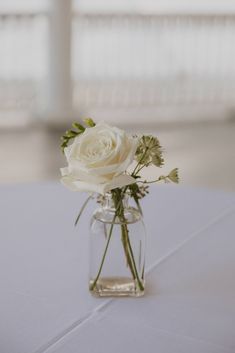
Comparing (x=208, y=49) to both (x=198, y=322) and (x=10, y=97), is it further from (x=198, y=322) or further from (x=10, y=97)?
(x=198, y=322)

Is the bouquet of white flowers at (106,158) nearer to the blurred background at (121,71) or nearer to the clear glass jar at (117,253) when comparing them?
the clear glass jar at (117,253)

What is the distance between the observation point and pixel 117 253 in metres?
1.39

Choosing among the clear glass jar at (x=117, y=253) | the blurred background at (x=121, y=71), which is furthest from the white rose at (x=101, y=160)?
the blurred background at (x=121, y=71)

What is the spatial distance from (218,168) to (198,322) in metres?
3.23

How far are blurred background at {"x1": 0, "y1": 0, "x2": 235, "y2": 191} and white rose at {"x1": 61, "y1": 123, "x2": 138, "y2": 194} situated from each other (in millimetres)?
3464

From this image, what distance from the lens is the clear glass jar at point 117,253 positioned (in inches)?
54.1

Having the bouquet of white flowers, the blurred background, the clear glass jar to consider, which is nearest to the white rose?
the bouquet of white flowers

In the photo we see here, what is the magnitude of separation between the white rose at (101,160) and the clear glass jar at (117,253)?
4.8 inches

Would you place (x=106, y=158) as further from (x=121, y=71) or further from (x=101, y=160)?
(x=121, y=71)

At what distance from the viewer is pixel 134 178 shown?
50.6 inches

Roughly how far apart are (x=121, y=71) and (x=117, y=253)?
4.16m

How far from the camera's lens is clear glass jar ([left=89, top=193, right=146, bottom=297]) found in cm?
137

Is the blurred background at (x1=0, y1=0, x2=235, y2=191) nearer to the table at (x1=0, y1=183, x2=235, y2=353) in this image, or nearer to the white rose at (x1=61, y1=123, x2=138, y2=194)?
the table at (x1=0, y1=183, x2=235, y2=353)

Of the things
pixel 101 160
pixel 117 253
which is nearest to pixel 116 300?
pixel 117 253
